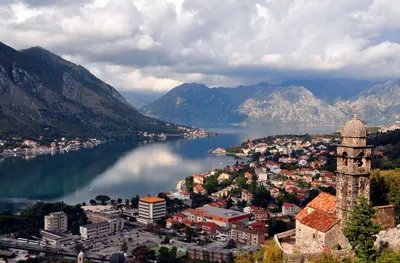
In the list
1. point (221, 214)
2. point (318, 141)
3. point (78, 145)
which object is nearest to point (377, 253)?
point (221, 214)

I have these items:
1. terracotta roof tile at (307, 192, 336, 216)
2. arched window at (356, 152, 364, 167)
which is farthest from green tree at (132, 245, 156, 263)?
arched window at (356, 152, 364, 167)

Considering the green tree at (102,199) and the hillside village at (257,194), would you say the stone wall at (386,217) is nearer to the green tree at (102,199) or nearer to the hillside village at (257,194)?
the hillside village at (257,194)

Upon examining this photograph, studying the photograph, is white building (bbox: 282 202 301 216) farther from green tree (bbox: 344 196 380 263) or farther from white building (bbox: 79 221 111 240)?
green tree (bbox: 344 196 380 263)

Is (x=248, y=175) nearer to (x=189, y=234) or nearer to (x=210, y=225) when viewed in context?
(x=210, y=225)

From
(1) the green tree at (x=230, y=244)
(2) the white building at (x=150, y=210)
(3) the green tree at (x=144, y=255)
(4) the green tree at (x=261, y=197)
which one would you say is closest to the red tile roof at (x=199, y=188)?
(4) the green tree at (x=261, y=197)

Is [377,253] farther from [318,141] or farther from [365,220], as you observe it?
[318,141]

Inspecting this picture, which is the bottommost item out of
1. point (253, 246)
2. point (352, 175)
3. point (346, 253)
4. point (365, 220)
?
point (253, 246)
